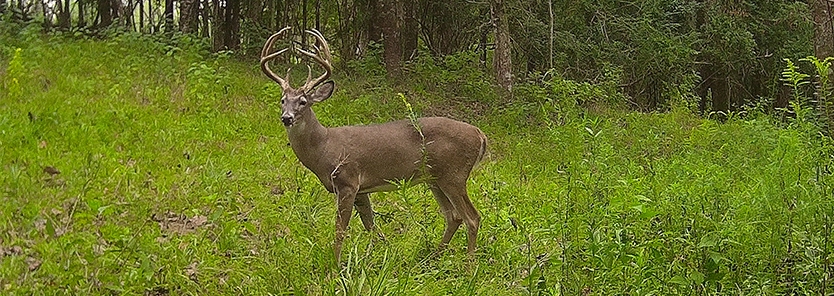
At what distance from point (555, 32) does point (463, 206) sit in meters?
8.05

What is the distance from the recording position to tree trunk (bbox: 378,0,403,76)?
13641mm

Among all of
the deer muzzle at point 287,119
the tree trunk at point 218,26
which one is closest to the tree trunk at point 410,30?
the tree trunk at point 218,26

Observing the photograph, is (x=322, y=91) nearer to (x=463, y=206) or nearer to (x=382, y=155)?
(x=382, y=155)

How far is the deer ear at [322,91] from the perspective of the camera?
20.3 feet

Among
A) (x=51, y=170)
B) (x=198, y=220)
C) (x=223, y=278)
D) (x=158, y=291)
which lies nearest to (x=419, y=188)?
(x=198, y=220)

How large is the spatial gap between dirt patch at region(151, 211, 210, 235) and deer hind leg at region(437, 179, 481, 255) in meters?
1.66

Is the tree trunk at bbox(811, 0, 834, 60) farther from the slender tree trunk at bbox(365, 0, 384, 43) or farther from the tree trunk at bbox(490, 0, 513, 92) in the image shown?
the slender tree trunk at bbox(365, 0, 384, 43)

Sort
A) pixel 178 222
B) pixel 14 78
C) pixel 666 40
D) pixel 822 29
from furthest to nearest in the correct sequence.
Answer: pixel 666 40 → pixel 822 29 → pixel 14 78 → pixel 178 222

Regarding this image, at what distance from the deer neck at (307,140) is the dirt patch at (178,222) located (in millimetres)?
785

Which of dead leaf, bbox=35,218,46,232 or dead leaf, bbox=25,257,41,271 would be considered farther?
dead leaf, bbox=35,218,46,232

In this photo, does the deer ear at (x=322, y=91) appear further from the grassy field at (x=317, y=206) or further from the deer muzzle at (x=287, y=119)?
the grassy field at (x=317, y=206)

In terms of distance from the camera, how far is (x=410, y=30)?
16.4 m

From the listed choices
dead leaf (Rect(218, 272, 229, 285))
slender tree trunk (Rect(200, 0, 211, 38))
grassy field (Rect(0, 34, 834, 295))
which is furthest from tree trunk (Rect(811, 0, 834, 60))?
slender tree trunk (Rect(200, 0, 211, 38))

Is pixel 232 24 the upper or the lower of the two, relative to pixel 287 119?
lower
